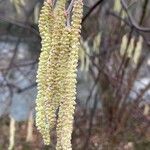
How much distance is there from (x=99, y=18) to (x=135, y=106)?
709 millimetres

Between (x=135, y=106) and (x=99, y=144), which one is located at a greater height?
(x=135, y=106)

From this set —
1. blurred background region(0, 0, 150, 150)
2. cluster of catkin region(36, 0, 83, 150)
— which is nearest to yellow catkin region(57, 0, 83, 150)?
cluster of catkin region(36, 0, 83, 150)

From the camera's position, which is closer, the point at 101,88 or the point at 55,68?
the point at 55,68

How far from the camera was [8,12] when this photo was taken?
5.79 m

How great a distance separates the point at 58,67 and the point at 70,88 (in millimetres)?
51

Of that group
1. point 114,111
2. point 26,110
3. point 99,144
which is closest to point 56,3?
point 99,144

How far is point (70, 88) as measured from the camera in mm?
1045

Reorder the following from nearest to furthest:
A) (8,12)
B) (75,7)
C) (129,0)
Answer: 1. (75,7)
2. (129,0)
3. (8,12)

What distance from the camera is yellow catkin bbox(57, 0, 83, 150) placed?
1.01 meters

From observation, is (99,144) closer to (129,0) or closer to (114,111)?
(114,111)

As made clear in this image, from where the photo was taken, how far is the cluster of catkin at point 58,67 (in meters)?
1.01

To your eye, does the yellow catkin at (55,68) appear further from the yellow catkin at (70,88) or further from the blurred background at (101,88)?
the blurred background at (101,88)

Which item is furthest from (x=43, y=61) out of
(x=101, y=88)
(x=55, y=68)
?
(x=101, y=88)

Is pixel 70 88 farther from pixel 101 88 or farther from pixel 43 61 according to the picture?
pixel 101 88
